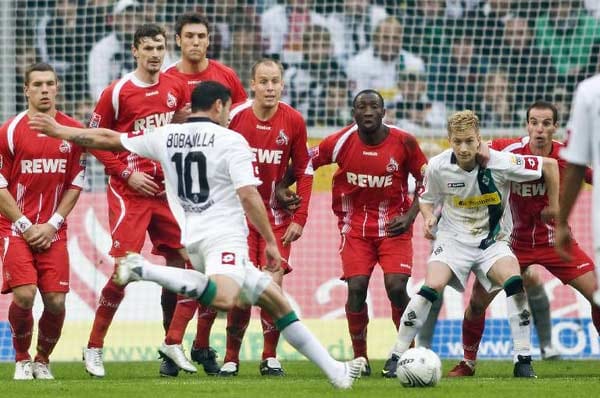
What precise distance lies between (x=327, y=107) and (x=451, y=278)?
6542 millimetres

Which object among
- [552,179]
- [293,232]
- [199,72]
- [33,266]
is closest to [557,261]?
[552,179]

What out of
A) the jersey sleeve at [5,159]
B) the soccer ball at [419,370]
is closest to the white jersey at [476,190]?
the soccer ball at [419,370]

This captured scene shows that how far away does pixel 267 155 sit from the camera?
11.7 m

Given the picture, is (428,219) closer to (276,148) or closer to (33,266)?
(276,148)

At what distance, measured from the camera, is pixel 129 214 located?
11.4m

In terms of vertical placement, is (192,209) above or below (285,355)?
above

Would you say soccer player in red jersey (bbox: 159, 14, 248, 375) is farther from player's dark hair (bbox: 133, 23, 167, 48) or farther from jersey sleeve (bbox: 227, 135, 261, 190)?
A: jersey sleeve (bbox: 227, 135, 261, 190)

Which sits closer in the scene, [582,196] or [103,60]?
[582,196]

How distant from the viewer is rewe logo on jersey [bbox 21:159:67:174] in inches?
441

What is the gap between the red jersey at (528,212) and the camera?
11.9 metres

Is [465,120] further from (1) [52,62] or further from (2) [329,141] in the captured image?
(1) [52,62]

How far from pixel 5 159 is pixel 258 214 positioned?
3.20 metres

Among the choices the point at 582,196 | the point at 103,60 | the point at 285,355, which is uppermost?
the point at 103,60

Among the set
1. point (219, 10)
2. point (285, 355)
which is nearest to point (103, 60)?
point (219, 10)
